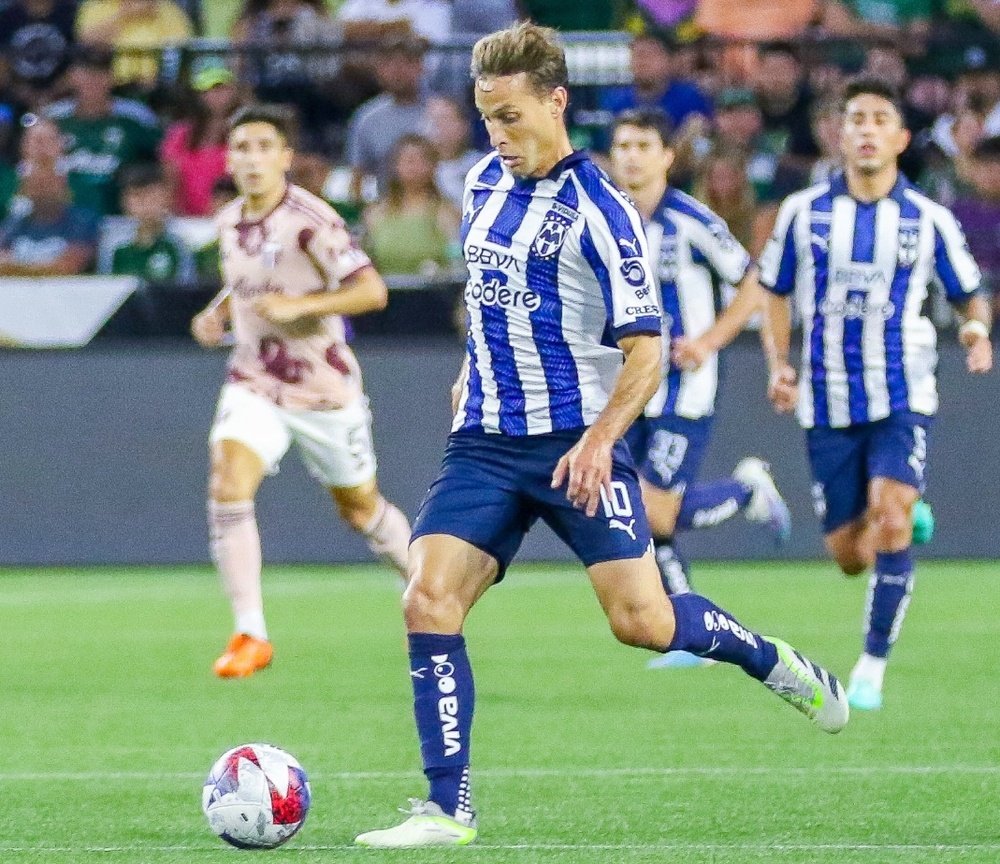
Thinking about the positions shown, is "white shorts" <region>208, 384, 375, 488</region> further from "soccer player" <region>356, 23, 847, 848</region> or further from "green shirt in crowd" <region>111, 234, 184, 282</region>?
"green shirt in crowd" <region>111, 234, 184, 282</region>

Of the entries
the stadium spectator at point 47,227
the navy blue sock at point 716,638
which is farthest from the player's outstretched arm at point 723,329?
the stadium spectator at point 47,227

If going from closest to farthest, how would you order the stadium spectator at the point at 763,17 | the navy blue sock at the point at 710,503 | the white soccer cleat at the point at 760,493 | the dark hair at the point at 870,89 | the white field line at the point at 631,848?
the white field line at the point at 631,848 → the dark hair at the point at 870,89 → the navy blue sock at the point at 710,503 → the white soccer cleat at the point at 760,493 → the stadium spectator at the point at 763,17

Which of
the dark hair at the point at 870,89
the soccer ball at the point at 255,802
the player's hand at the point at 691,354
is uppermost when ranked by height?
the dark hair at the point at 870,89

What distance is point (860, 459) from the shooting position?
8.76 meters

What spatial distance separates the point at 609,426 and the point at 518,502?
0.40 meters

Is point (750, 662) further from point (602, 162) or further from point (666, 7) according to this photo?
point (666, 7)

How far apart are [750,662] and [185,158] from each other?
10.2m

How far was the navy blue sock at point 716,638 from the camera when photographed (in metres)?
5.90

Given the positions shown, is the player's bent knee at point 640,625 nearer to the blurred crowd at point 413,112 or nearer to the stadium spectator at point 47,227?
the blurred crowd at point 413,112

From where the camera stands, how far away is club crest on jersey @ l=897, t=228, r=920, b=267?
862cm

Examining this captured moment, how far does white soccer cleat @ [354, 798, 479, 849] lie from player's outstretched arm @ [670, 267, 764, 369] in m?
3.97

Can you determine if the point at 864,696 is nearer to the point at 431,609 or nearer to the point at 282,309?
the point at 282,309

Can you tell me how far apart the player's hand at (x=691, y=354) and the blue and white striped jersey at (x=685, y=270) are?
1.55 feet

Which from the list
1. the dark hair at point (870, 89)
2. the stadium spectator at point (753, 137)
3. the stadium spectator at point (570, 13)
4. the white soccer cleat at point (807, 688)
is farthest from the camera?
the stadium spectator at point (570, 13)
